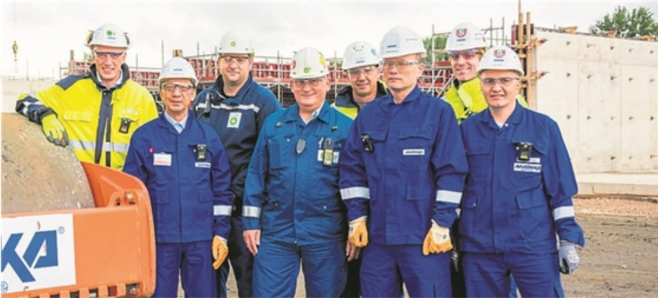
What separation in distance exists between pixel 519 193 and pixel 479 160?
0.31 m

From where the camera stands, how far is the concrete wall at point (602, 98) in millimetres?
23594

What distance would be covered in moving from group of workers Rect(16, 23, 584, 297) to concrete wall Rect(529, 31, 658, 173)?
18771 millimetres

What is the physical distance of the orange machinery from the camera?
3.21 meters

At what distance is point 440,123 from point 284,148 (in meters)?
1.06

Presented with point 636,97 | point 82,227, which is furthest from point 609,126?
point 82,227

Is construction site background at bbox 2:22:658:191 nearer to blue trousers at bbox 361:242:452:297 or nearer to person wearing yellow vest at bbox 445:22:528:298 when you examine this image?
person wearing yellow vest at bbox 445:22:528:298

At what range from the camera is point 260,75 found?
28.1 m

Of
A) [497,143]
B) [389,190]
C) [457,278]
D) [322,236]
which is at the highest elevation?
[497,143]

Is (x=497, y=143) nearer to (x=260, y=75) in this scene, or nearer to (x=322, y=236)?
(x=322, y=236)

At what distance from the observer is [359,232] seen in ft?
15.0

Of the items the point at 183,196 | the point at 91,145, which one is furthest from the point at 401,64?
the point at 91,145

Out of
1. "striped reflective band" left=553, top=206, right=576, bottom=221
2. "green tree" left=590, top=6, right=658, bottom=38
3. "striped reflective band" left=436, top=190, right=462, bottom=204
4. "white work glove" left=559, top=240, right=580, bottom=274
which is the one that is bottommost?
"white work glove" left=559, top=240, right=580, bottom=274

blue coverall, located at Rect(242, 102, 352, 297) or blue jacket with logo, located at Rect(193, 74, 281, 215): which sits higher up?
blue jacket with logo, located at Rect(193, 74, 281, 215)

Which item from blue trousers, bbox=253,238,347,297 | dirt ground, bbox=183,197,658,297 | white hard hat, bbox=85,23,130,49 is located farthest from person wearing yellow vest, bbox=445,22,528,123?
dirt ground, bbox=183,197,658,297
